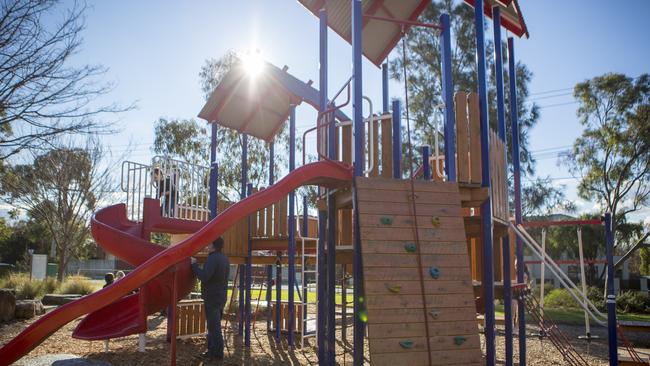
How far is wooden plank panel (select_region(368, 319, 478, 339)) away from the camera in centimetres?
505

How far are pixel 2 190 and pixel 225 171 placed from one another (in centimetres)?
1013

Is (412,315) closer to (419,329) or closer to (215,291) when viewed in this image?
(419,329)

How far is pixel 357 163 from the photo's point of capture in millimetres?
6090

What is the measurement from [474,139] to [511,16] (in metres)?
3.54

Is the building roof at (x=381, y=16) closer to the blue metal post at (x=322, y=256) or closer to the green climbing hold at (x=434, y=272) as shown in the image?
the blue metal post at (x=322, y=256)

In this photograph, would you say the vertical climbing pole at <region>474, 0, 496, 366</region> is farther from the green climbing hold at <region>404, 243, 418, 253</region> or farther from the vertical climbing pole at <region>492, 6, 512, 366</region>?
the green climbing hold at <region>404, 243, 418, 253</region>

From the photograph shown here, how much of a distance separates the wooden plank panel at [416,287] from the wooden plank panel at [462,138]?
138 cm

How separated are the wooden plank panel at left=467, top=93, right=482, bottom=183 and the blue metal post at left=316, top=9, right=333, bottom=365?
1.99 meters

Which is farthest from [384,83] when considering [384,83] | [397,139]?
[397,139]

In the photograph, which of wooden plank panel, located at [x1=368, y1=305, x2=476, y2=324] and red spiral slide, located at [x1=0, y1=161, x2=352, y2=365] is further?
red spiral slide, located at [x1=0, y1=161, x2=352, y2=365]

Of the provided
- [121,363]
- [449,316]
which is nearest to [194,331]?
[121,363]

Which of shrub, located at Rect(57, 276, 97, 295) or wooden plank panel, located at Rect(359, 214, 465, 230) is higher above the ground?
wooden plank panel, located at Rect(359, 214, 465, 230)

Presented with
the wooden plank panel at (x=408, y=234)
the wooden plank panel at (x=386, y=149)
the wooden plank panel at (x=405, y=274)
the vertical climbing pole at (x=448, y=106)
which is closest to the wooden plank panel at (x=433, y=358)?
the wooden plank panel at (x=405, y=274)

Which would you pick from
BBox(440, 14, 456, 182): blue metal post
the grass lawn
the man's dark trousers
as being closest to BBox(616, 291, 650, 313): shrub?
the grass lawn
